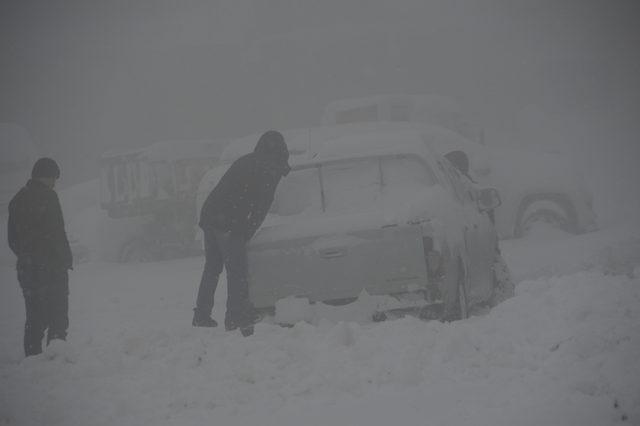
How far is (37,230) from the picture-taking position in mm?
5648

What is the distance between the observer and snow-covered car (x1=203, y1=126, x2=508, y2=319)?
4.56m

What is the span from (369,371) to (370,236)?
109cm

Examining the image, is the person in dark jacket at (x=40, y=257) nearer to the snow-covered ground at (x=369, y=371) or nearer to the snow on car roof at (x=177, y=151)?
the snow-covered ground at (x=369, y=371)

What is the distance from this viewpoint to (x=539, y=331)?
4062 millimetres

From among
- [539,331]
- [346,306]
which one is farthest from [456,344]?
[346,306]

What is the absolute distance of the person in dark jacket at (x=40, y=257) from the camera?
555 cm

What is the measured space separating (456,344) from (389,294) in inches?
28.5

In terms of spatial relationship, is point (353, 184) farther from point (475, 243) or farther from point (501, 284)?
point (501, 284)

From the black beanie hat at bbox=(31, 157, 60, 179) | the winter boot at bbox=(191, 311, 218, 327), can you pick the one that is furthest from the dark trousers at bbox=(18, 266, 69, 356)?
the winter boot at bbox=(191, 311, 218, 327)

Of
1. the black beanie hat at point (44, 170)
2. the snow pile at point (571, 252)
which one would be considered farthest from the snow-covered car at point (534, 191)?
the black beanie hat at point (44, 170)

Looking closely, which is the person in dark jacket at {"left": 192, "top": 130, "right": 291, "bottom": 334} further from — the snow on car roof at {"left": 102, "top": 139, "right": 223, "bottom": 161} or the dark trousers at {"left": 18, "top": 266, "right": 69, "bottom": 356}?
the snow on car roof at {"left": 102, "top": 139, "right": 223, "bottom": 161}

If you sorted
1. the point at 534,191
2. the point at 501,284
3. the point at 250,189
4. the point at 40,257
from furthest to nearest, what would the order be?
the point at 534,191 < the point at 501,284 < the point at 40,257 < the point at 250,189

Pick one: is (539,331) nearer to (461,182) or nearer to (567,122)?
(461,182)

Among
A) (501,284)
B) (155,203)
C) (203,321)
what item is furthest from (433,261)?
(155,203)
